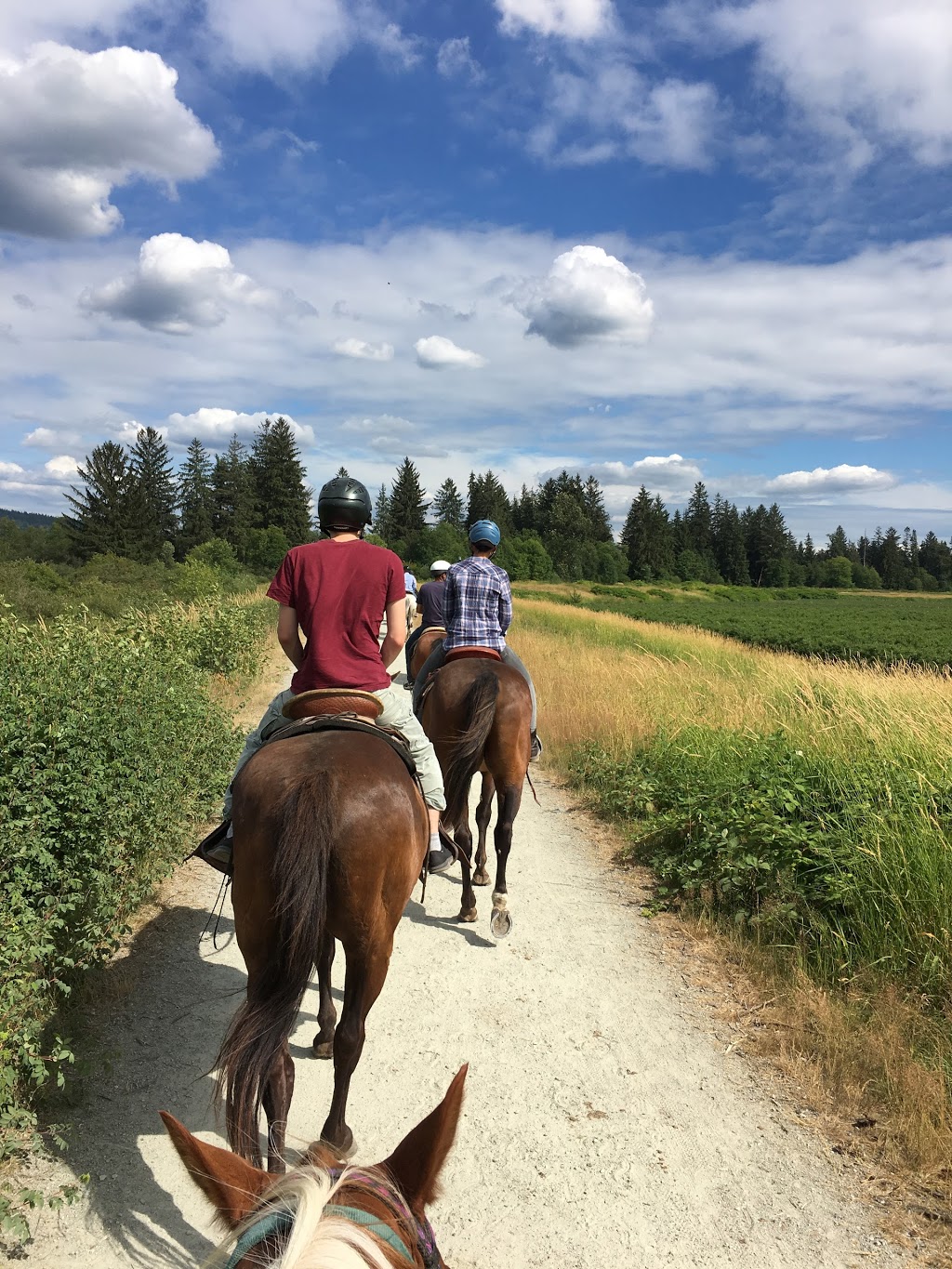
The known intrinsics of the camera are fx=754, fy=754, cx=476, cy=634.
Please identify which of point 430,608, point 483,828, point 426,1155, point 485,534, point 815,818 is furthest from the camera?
point 430,608

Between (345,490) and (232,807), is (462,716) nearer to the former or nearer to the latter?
(345,490)

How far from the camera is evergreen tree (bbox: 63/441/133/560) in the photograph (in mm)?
61688

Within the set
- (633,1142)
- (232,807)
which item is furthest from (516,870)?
(232,807)

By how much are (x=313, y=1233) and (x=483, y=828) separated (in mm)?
5414

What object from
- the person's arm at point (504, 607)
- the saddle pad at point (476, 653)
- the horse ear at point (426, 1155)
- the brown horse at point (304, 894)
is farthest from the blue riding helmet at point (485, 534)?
the horse ear at point (426, 1155)

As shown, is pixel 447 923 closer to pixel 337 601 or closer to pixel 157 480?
pixel 337 601

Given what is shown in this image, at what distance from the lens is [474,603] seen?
21.7ft

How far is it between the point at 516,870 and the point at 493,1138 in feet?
11.1

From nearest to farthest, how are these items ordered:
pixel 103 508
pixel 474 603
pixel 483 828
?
pixel 483 828 → pixel 474 603 → pixel 103 508

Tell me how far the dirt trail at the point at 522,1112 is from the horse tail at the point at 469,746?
953mm

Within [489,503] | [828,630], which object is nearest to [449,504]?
[489,503]

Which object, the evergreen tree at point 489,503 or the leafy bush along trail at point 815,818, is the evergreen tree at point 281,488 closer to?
the evergreen tree at point 489,503

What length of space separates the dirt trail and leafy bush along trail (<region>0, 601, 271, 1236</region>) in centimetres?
41

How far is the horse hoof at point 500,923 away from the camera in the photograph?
17.4ft
